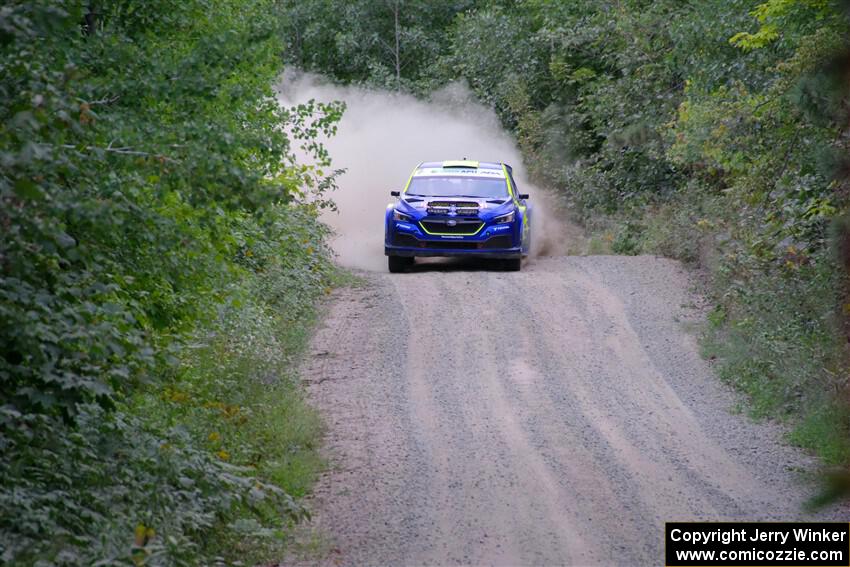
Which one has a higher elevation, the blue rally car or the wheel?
the blue rally car

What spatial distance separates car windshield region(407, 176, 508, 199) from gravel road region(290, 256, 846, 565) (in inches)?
83.7

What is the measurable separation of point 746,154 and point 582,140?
12818mm

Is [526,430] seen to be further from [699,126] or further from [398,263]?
[699,126]

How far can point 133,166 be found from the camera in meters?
6.69

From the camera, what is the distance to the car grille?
18.6m

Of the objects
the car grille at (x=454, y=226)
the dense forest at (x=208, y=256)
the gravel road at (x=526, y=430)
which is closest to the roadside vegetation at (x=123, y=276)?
the dense forest at (x=208, y=256)

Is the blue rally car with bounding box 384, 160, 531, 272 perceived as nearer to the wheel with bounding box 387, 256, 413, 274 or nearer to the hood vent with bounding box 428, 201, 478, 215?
the hood vent with bounding box 428, 201, 478, 215

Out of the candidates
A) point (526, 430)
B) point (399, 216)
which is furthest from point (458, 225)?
point (526, 430)

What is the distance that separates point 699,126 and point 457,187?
4.30 metres

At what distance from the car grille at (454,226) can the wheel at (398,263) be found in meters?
1.27

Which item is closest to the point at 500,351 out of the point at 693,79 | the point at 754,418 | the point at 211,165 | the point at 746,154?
the point at 754,418

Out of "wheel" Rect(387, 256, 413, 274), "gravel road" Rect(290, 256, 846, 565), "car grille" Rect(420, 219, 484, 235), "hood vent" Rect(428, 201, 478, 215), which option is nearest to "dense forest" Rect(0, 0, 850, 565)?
"gravel road" Rect(290, 256, 846, 565)

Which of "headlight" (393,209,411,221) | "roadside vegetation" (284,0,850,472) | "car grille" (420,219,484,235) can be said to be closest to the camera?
"roadside vegetation" (284,0,850,472)

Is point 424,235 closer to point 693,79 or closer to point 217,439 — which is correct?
point 693,79
